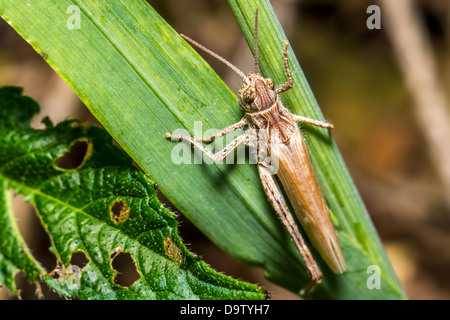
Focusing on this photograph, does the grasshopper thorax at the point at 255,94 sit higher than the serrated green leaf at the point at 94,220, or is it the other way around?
the grasshopper thorax at the point at 255,94

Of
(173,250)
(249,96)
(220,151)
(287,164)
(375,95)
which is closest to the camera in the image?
(173,250)

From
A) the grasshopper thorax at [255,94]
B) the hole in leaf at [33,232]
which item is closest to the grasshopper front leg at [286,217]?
the grasshopper thorax at [255,94]

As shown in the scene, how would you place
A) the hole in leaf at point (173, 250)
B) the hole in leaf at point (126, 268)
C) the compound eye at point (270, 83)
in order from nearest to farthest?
the hole in leaf at point (173, 250)
the compound eye at point (270, 83)
the hole in leaf at point (126, 268)

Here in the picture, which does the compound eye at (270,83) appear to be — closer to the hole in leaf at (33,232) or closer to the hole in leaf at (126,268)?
the hole in leaf at (126,268)

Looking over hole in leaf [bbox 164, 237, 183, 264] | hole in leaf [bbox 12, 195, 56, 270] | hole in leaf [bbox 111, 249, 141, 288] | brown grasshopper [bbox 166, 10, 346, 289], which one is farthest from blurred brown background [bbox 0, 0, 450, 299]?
hole in leaf [bbox 164, 237, 183, 264]

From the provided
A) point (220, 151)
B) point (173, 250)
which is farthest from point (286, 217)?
point (173, 250)

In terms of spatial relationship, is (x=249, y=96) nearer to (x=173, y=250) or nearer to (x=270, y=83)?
(x=270, y=83)

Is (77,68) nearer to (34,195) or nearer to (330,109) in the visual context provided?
(34,195)
